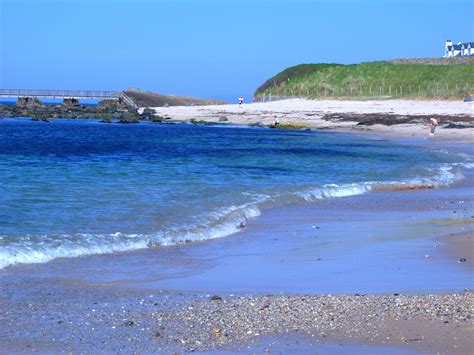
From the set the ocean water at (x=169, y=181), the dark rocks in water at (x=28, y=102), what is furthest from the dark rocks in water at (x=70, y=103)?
the ocean water at (x=169, y=181)

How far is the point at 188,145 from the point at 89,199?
19.8 metres

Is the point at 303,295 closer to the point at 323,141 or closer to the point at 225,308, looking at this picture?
the point at 225,308

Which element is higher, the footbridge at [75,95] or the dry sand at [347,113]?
the footbridge at [75,95]

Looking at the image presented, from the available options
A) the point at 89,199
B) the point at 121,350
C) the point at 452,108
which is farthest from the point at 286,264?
the point at 452,108

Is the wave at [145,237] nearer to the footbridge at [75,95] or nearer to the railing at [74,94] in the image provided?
the footbridge at [75,95]

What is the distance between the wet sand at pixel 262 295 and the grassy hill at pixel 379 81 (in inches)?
1883

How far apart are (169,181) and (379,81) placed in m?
55.4

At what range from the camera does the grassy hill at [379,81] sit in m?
63.7

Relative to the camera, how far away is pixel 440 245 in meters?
11.5

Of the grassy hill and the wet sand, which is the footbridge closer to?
the grassy hill

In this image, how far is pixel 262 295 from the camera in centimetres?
827

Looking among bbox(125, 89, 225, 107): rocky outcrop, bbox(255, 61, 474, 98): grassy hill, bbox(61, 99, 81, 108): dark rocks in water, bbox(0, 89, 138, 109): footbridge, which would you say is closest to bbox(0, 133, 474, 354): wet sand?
bbox(255, 61, 474, 98): grassy hill

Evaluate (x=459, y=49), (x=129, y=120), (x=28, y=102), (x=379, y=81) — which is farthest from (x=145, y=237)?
(x=459, y=49)

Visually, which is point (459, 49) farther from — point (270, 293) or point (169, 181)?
point (270, 293)
